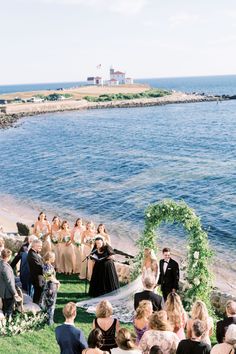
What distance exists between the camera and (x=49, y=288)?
11062 millimetres

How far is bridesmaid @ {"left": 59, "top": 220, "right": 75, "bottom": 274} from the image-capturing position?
1515 centimetres

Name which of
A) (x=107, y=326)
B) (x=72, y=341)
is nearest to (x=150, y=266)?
(x=107, y=326)

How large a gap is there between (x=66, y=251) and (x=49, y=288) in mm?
4184

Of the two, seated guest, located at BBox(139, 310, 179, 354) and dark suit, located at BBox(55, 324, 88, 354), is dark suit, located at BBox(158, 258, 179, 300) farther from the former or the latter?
seated guest, located at BBox(139, 310, 179, 354)

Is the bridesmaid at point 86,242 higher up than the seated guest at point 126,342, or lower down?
lower down

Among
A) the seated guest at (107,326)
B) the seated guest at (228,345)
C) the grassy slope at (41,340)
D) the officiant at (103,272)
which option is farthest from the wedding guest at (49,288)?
the seated guest at (228,345)

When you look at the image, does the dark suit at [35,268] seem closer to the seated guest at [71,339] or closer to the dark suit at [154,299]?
the dark suit at [154,299]

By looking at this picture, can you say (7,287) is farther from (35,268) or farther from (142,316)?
(142,316)

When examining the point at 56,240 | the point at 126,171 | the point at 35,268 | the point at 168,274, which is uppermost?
the point at 35,268

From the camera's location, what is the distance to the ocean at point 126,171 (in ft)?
98.9

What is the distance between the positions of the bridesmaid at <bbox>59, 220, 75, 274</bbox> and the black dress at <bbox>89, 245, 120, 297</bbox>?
2.21 meters

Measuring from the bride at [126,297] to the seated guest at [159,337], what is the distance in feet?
12.8

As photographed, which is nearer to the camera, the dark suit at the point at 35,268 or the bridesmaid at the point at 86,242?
the dark suit at the point at 35,268

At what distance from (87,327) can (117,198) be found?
23601 mm
